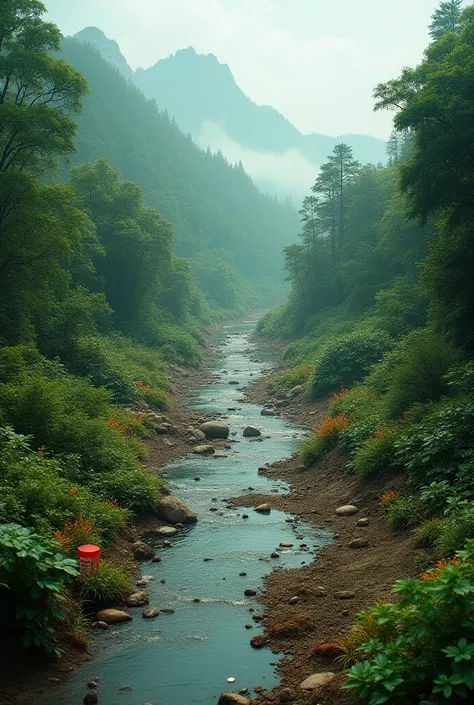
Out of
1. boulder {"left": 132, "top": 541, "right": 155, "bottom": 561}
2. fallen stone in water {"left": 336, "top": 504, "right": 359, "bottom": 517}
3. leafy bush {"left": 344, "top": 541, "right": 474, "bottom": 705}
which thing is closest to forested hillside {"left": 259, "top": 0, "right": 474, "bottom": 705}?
leafy bush {"left": 344, "top": 541, "right": 474, "bottom": 705}

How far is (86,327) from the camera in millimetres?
25547

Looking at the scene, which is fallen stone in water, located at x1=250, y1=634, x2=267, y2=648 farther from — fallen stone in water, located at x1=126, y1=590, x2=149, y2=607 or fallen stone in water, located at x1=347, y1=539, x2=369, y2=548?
fallen stone in water, located at x1=347, y1=539, x2=369, y2=548

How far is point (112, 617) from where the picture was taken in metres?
8.95

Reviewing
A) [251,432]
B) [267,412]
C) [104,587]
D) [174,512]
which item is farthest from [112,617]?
[267,412]

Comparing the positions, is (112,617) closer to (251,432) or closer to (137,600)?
(137,600)

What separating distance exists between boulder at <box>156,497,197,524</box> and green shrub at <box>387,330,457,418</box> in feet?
20.3

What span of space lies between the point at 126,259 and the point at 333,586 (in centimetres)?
3413

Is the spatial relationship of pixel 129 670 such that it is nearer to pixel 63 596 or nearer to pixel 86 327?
pixel 63 596

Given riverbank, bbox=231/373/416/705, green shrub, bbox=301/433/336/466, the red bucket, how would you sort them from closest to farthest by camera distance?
riverbank, bbox=231/373/416/705
the red bucket
green shrub, bbox=301/433/336/466

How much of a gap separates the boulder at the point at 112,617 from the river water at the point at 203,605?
16 cm

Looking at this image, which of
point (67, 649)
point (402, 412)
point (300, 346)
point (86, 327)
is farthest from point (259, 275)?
point (67, 649)

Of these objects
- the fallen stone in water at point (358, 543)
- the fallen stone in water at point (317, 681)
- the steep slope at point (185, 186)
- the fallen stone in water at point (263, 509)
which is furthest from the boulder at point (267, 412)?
the steep slope at point (185, 186)

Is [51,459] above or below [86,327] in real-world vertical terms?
below

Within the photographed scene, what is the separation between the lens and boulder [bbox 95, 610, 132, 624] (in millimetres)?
8906
